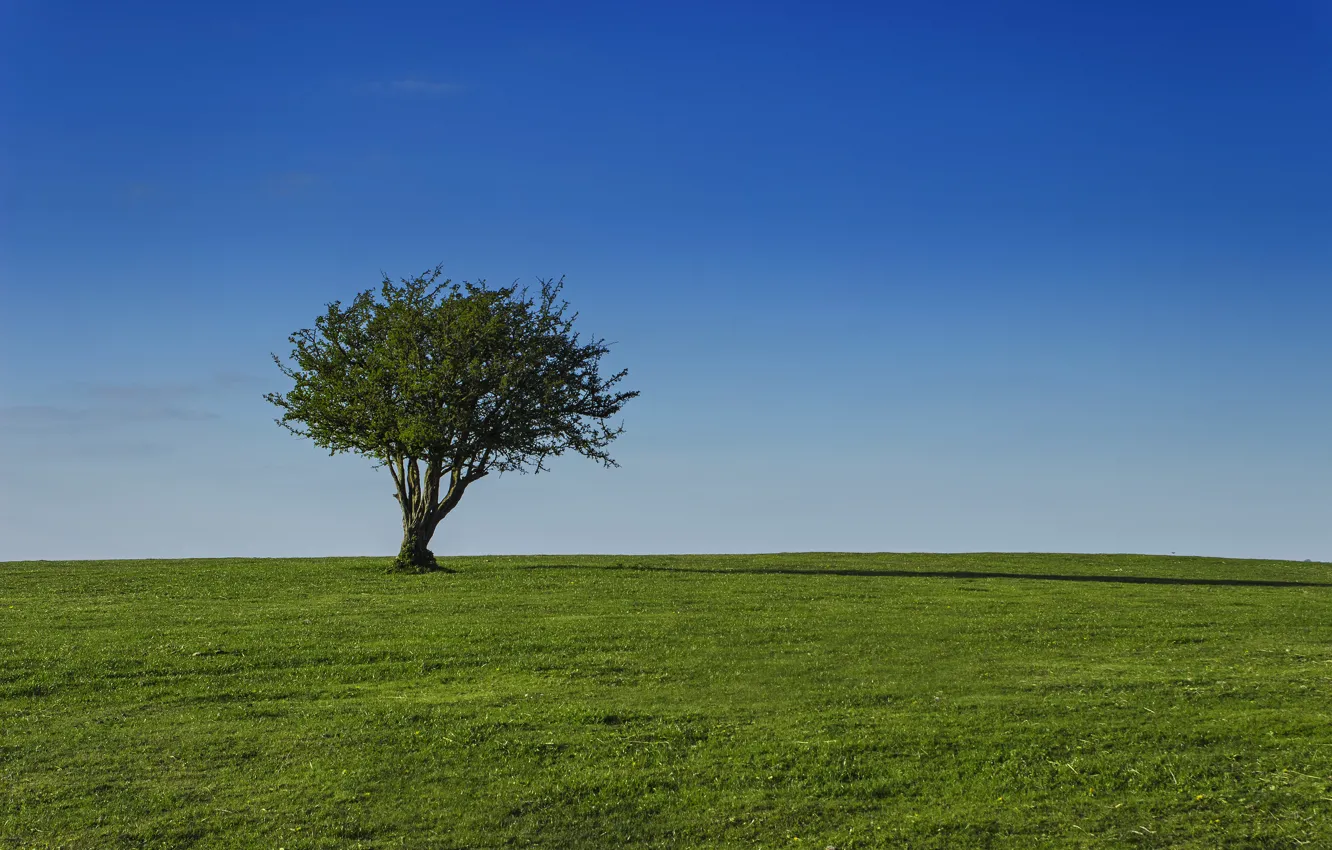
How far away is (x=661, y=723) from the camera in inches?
804

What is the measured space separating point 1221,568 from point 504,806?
5002 centimetres

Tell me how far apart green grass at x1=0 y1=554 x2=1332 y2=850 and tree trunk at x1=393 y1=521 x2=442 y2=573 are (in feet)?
33.5

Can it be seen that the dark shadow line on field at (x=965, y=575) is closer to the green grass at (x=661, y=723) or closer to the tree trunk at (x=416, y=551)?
the tree trunk at (x=416, y=551)

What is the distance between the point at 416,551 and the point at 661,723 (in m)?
29.4

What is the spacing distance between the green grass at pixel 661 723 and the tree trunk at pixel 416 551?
1022 centimetres

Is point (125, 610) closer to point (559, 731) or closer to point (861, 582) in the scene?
point (559, 731)

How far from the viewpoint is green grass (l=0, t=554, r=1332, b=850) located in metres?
16.0

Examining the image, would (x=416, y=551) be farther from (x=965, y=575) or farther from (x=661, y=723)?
(x=661, y=723)

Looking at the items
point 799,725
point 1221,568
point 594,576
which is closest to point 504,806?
point 799,725

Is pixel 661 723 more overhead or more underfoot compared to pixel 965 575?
more underfoot

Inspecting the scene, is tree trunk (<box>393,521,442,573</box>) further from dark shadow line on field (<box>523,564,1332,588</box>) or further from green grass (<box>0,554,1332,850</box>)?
green grass (<box>0,554,1332,850</box>)

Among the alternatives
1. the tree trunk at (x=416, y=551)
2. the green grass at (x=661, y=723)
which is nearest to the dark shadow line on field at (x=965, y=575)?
the tree trunk at (x=416, y=551)

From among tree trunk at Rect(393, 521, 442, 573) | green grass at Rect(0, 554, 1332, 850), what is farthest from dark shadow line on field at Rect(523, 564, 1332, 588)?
green grass at Rect(0, 554, 1332, 850)

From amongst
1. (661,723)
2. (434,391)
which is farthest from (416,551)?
(661,723)
